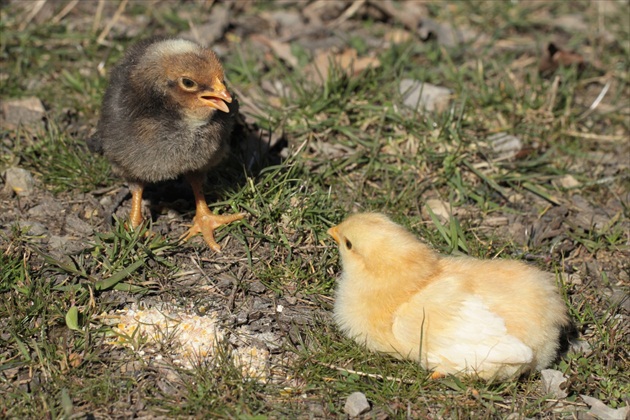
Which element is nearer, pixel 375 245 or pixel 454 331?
pixel 454 331

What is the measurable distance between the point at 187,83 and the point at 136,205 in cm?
94

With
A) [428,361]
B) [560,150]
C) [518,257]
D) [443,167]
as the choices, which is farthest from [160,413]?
[560,150]

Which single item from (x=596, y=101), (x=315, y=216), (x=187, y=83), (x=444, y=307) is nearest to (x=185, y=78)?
(x=187, y=83)

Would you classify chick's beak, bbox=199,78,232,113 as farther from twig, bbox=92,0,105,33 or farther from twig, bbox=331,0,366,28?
twig, bbox=331,0,366,28

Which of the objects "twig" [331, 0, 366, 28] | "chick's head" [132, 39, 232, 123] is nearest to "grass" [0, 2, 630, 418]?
"twig" [331, 0, 366, 28]

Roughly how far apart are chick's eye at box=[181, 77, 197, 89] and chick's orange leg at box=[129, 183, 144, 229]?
83cm

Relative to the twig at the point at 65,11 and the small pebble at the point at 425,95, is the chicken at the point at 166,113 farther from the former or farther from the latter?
the twig at the point at 65,11

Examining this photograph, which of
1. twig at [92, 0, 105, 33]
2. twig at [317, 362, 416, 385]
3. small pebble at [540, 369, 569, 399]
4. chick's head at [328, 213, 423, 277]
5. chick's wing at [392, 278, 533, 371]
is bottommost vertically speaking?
twig at [317, 362, 416, 385]

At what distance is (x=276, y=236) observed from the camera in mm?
4379

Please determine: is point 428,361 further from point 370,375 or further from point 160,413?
point 160,413

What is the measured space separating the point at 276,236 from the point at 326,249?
0.31 metres

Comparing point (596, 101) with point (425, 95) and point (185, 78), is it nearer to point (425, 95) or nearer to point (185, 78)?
point (425, 95)

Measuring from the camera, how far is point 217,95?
3.92m

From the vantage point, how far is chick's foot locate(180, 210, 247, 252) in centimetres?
438
